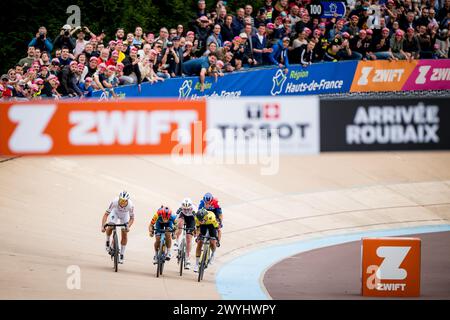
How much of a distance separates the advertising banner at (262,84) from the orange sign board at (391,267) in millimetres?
6250

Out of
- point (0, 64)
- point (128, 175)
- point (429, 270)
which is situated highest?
point (0, 64)

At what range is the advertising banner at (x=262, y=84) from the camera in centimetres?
2195

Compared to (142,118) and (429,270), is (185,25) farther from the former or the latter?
(142,118)

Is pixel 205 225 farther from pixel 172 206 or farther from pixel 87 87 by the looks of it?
pixel 172 206

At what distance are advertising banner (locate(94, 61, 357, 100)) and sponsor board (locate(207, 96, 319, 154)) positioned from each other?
24.8ft

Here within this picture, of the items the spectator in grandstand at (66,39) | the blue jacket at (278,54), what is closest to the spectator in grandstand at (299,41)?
the blue jacket at (278,54)

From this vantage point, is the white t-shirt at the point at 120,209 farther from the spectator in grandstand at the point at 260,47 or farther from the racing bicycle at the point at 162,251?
the spectator in grandstand at the point at 260,47

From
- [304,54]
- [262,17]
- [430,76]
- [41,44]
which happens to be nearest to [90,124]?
[41,44]

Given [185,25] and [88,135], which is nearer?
[88,135]

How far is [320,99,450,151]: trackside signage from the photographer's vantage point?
1270cm

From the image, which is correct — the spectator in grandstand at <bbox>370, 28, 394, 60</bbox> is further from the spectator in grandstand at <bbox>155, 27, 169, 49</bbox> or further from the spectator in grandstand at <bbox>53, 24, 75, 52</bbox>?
the spectator in grandstand at <bbox>53, 24, 75, 52</bbox>

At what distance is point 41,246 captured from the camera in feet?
60.1
